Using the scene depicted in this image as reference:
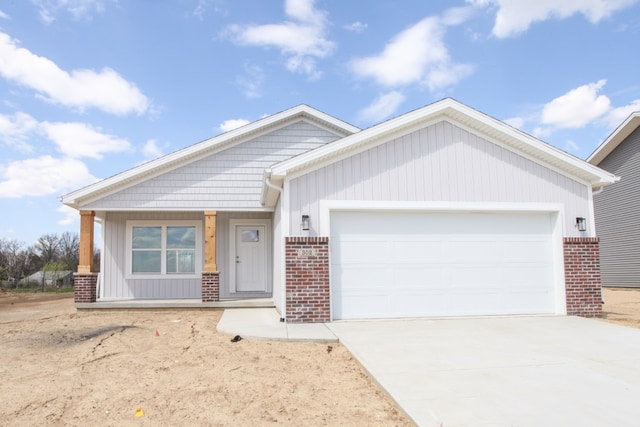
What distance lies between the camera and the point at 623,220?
17984 mm

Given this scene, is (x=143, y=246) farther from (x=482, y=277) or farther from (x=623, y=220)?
(x=623, y=220)

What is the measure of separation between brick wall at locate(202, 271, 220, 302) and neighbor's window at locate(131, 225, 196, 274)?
190cm

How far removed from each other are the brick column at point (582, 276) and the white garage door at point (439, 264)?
34 cm

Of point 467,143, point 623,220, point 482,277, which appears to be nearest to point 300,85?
point 467,143

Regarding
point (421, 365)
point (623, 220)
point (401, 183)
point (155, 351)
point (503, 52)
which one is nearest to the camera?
point (421, 365)

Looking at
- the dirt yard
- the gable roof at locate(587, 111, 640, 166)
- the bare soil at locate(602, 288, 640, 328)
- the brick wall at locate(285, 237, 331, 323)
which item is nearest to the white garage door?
the brick wall at locate(285, 237, 331, 323)

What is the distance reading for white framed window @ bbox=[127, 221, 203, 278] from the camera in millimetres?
13500

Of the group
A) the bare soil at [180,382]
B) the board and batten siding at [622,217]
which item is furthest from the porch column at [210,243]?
the board and batten siding at [622,217]

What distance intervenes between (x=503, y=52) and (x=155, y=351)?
11.5 meters

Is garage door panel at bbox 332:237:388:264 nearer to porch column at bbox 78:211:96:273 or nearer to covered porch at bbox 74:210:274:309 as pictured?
covered porch at bbox 74:210:274:309

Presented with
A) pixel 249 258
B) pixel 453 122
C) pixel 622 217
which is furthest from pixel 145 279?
pixel 622 217

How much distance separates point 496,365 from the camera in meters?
5.40

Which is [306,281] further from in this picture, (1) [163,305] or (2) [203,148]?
(2) [203,148]

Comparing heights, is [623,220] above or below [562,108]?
below
